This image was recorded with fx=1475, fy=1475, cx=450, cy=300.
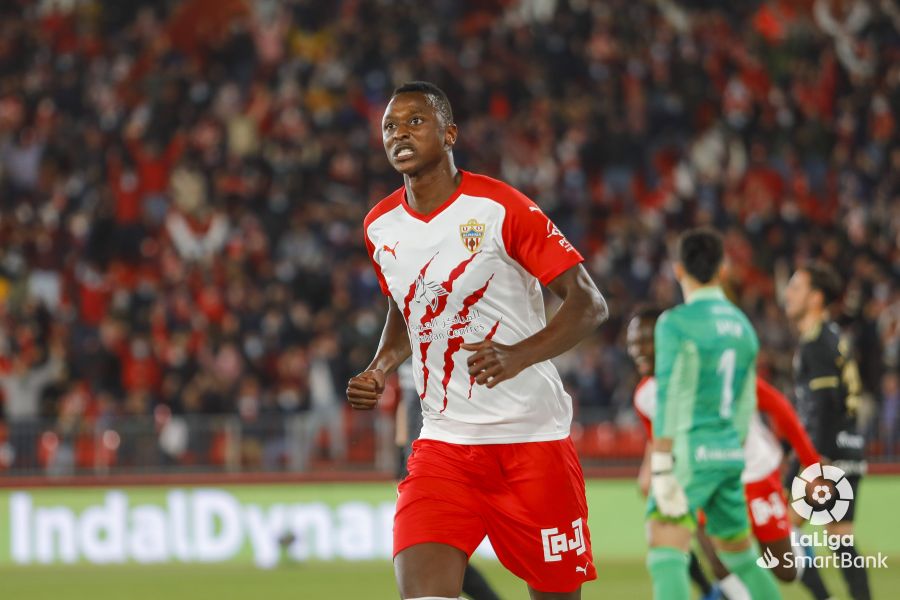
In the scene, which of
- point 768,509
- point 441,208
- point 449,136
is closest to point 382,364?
point 441,208

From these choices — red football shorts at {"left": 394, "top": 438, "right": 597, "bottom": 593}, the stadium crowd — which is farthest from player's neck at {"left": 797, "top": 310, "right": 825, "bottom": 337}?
the stadium crowd

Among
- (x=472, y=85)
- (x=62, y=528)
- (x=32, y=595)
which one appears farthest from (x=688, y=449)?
(x=472, y=85)

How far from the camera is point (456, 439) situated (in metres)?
5.62

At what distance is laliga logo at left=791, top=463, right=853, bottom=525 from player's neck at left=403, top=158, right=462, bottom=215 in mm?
3855

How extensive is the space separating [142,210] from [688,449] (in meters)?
12.9

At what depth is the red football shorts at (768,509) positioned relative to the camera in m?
8.04

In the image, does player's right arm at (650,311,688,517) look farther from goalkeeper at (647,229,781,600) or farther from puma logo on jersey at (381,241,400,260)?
puma logo on jersey at (381,241,400,260)

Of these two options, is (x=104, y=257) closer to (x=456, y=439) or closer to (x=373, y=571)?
(x=373, y=571)

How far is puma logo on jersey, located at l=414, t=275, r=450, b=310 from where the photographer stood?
5.56 metres

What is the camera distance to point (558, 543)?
554cm

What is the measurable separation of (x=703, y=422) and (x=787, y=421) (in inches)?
37.4

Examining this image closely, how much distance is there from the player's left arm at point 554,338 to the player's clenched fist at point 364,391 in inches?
14.7

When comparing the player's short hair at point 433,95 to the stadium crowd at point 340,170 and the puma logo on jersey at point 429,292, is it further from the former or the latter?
the stadium crowd at point 340,170

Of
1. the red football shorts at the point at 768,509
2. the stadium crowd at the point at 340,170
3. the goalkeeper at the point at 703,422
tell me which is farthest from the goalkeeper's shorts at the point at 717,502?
the stadium crowd at the point at 340,170
